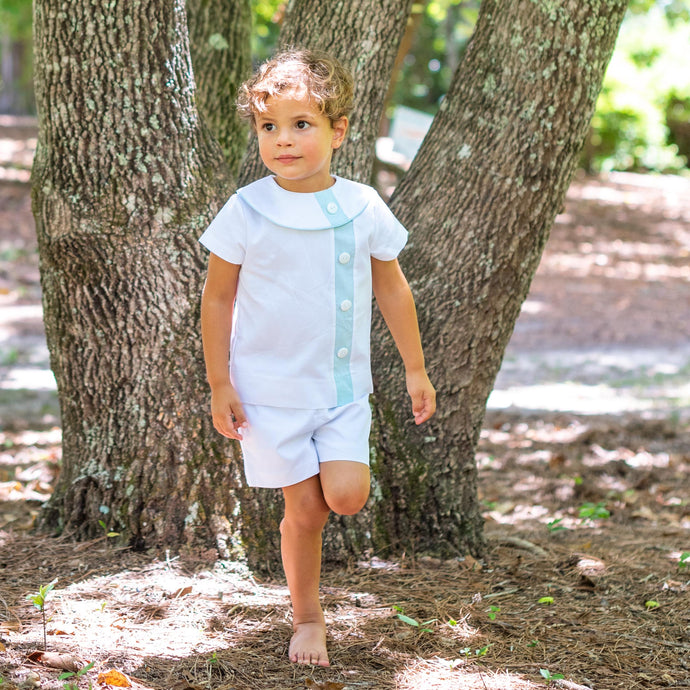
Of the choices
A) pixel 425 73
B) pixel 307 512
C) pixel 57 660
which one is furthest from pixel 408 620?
pixel 425 73

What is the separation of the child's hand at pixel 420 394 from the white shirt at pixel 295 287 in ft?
0.75

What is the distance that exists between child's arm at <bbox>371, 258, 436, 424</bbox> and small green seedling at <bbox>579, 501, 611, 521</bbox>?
2254 millimetres

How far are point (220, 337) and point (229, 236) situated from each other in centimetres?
30

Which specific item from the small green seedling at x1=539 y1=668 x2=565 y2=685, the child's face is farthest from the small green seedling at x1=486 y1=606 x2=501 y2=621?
the child's face

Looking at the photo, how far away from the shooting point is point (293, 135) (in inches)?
99.3

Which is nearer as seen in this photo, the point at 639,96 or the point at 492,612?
the point at 492,612

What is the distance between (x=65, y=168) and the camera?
10.9ft

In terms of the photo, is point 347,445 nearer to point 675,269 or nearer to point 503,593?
point 503,593

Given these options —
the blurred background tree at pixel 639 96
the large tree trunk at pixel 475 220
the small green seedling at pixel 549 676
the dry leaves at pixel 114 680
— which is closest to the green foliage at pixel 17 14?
the blurred background tree at pixel 639 96

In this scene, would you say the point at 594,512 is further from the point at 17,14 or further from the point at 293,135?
the point at 17,14

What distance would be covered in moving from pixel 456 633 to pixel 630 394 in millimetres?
5304

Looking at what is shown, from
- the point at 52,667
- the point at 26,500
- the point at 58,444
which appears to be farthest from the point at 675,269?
the point at 52,667

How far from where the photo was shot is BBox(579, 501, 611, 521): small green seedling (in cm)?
472

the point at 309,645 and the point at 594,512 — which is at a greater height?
the point at 309,645
